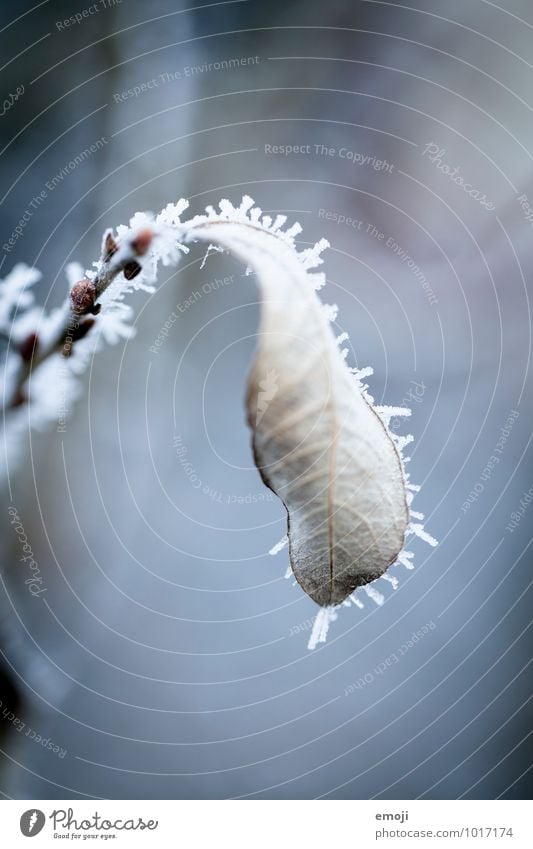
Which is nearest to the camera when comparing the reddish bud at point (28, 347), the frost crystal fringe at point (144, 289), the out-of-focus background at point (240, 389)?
the frost crystal fringe at point (144, 289)

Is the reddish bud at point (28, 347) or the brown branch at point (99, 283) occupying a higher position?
the reddish bud at point (28, 347)

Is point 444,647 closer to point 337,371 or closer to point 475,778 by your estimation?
point 475,778
